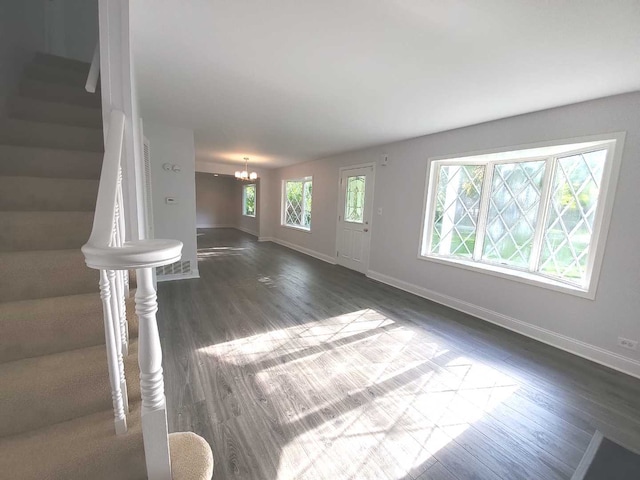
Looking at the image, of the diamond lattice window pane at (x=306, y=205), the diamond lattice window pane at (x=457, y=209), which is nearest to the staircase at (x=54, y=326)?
the diamond lattice window pane at (x=457, y=209)

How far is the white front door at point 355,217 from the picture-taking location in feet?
15.8

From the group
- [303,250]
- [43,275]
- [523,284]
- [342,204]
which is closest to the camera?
[43,275]

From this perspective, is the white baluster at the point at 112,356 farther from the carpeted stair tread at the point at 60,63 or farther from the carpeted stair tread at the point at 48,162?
the carpeted stair tread at the point at 60,63

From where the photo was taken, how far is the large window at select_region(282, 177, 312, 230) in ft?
22.2

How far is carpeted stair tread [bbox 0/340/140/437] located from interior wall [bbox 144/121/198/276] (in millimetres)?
3266

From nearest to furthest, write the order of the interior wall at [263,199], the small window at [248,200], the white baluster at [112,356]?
the white baluster at [112,356]
the interior wall at [263,199]
the small window at [248,200]

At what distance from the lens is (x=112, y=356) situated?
0.82 m

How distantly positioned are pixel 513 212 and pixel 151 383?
145 inches

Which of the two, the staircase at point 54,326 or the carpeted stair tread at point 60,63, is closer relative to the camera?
the staircase at point 54,326

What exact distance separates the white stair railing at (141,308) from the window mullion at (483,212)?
142 inches

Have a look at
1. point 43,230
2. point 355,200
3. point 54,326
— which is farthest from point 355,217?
point 54,326

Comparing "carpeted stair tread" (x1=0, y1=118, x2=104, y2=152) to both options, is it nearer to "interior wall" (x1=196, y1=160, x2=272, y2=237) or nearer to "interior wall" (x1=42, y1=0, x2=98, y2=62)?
"interior wall" (x1=42, y1=0, x2=98, y2=62)

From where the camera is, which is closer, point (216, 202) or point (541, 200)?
point (541, 200)

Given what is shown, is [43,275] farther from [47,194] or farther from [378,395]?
[378,395]
